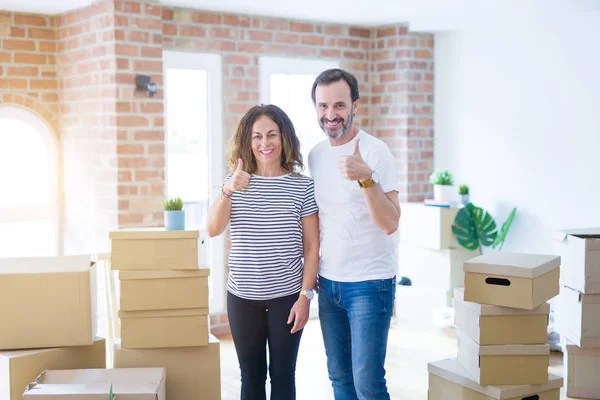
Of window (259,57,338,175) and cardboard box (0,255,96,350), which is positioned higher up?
window (259,57,338,175)

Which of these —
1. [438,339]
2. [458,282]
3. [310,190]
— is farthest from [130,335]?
[458,282]

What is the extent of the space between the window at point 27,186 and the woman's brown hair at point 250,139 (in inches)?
105

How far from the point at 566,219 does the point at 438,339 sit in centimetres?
116

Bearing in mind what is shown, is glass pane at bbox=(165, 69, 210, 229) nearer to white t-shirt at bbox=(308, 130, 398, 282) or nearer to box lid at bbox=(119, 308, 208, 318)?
box lid at bbox=(119, 308, 208, 318)

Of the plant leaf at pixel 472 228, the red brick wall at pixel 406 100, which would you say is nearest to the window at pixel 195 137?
the red brick wall at pixel 406 100

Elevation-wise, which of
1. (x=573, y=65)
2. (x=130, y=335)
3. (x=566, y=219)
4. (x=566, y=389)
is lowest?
(x=566, y=389)

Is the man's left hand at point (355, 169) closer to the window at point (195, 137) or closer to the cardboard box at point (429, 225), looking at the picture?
the window at point (195, 137)

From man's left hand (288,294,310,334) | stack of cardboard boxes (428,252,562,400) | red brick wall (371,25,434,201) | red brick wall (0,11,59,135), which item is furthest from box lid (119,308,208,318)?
red brick wall (371,25,434,201)

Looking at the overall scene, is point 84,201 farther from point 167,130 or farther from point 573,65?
point 573,65

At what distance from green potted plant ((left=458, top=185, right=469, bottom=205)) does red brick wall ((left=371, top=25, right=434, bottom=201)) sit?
0.40 metres

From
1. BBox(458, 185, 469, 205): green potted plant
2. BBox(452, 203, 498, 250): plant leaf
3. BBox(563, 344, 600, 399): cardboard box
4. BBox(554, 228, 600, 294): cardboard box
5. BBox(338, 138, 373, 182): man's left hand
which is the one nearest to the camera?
BBox(338, 138, 373, 182): man's left hand

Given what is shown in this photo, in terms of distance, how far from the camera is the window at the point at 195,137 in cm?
523

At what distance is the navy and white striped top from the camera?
2.85 m

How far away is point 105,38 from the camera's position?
15.6 feet
